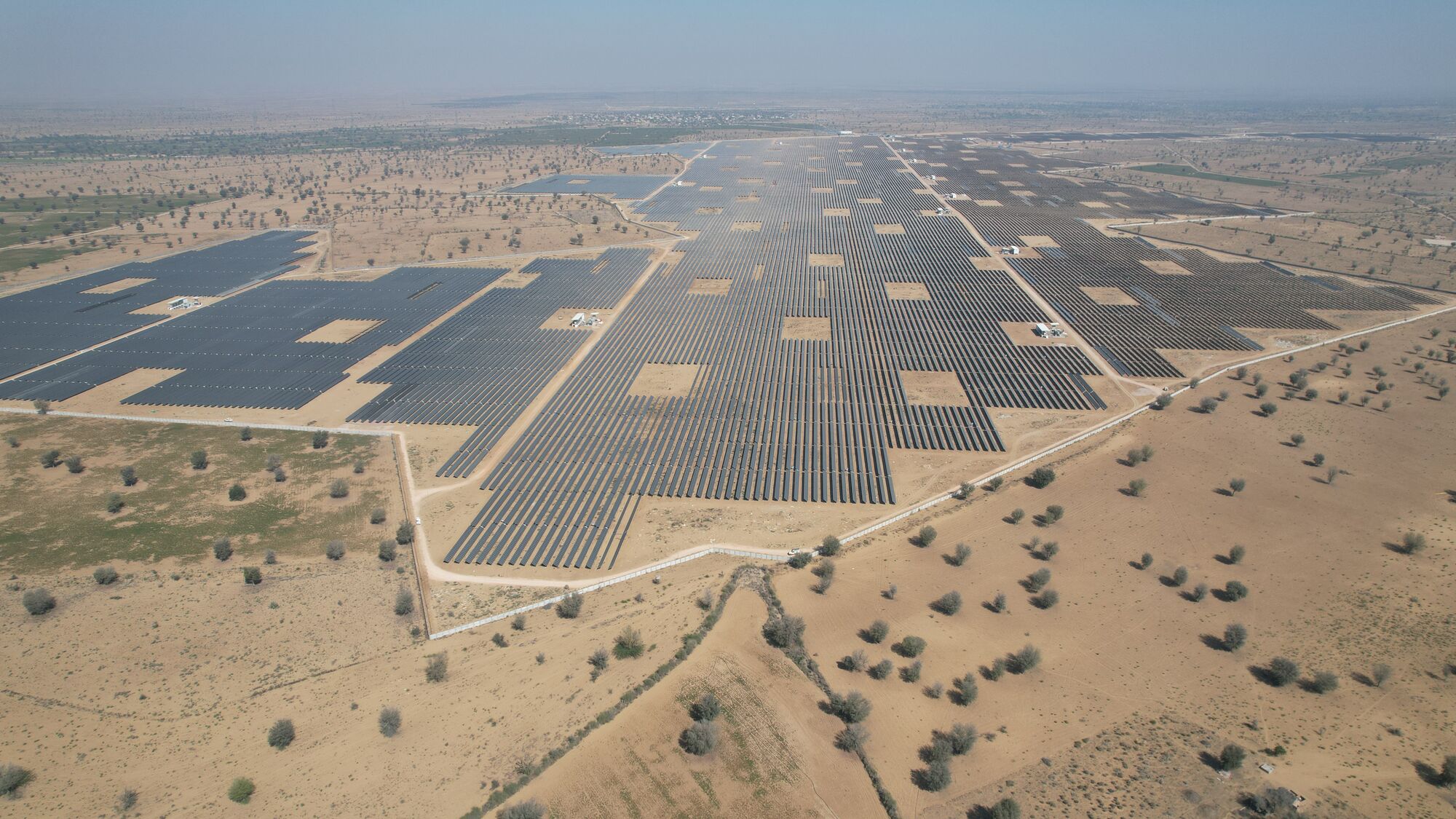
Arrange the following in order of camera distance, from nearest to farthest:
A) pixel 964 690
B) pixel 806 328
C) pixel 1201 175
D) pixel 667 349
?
1. pixel 964 690
2. pixel 667 349
3. pixel 806 328
4. pixel 1201 175

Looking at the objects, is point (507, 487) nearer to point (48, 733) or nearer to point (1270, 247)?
point (48, 733)

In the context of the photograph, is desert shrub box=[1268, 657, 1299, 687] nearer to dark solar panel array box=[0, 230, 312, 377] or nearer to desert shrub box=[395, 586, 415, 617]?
desert shrub box=[395, 586, 415, 617]

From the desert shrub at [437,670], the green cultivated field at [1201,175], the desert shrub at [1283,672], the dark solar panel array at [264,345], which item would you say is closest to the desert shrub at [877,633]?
the desert shrub at [1283,672]

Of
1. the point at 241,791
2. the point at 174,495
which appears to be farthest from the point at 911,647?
the point at 174,495

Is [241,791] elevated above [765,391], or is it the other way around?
[765,391]

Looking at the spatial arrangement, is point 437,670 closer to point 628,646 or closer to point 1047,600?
point 628,646

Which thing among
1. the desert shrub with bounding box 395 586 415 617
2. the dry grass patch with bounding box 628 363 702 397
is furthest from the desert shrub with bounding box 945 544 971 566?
the desert shrub with bounding box 395 586 415 617

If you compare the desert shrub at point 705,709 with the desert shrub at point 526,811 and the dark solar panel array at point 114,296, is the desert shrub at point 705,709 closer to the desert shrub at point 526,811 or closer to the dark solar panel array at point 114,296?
the desert shrub at point 526,811
